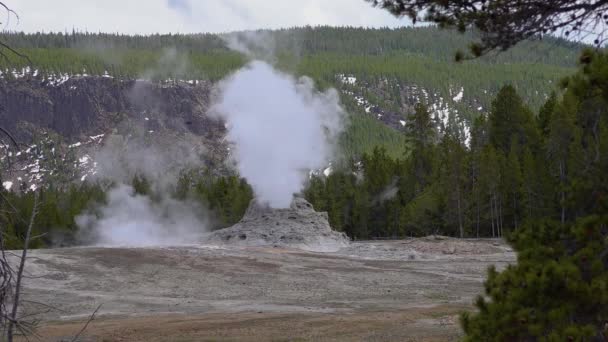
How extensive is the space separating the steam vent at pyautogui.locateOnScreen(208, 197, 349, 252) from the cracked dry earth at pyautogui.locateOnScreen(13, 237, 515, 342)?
3601 millimetres

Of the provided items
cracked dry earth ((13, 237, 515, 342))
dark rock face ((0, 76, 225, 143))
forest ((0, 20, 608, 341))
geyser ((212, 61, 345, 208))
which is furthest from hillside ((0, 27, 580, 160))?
cracked dry earth ((13, 237, 515, 342))

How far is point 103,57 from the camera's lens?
190 metres

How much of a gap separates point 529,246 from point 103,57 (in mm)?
194222

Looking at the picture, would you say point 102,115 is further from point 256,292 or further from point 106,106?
point 256,292

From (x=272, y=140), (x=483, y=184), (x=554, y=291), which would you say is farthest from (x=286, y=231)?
(x=554, y=291)

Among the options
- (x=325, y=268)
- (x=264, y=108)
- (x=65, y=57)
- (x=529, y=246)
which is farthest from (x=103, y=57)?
(x=529, y=246)

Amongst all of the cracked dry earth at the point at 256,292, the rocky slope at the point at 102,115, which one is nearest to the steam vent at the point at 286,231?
the cracked dry earth at the point at 256,292

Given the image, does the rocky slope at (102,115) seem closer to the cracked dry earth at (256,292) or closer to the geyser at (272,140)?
the geyser at (272,140)

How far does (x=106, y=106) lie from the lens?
162500 millimetres

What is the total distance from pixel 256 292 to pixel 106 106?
14559cm

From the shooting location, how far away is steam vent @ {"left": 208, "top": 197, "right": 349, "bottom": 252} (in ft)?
136

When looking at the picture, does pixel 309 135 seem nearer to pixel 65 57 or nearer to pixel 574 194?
pixel 574 194

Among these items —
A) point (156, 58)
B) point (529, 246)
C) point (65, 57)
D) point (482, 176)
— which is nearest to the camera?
point (529, 246)

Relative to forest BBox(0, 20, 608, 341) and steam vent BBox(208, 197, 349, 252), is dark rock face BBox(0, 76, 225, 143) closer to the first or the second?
forest BBox(0, 20, 608, 341)
